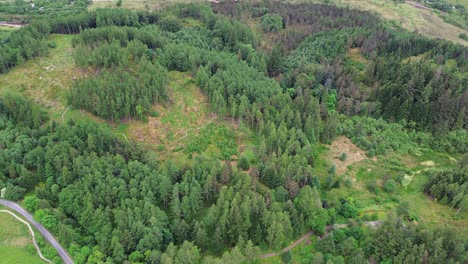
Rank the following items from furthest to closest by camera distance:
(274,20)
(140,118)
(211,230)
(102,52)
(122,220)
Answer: (274,20)
(102,52)
(140,118)
(211,230)
(122,220)

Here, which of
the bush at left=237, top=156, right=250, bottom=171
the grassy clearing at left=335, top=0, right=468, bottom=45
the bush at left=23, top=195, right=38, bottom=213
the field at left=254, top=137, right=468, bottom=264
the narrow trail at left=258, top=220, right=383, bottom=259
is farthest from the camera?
the grassy clearing at left=335, top=0, right=468, bottom=45

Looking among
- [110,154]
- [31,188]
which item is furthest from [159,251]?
[31,188]

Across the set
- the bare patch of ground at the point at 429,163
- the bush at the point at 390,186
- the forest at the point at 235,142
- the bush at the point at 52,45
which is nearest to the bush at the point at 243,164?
the forest at the point at 235,142

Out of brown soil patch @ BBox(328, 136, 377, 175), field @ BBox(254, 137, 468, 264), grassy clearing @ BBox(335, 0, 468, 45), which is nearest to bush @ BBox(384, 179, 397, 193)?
field @ BBox(254, 137, 468, 264)

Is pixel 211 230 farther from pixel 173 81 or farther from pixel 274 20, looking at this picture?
pixel 274 20

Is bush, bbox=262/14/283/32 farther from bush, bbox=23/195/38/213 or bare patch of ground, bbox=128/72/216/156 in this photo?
bush, bbox=23/195/38/213

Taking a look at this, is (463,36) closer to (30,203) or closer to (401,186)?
(401,186)

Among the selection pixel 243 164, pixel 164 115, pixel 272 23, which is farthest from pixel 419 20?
pixel 164 115
